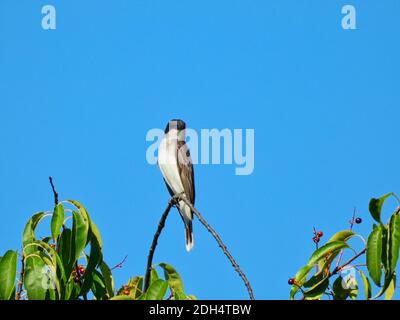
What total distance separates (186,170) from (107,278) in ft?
19.9

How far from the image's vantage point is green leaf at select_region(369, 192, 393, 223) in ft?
12.7

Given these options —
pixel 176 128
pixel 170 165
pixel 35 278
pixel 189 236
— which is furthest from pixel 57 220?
pixel 176 128

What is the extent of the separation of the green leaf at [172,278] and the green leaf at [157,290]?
38cm

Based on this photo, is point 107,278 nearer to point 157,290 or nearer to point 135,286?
point 135,286

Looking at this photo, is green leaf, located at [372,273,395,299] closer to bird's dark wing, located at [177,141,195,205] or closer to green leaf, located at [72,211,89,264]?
green leaf, located at [72,211,89,264]

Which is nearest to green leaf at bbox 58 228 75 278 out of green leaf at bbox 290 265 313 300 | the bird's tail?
green leaf at bbox 290 265 313 300

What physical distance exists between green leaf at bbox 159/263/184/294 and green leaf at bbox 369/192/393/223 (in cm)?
114
